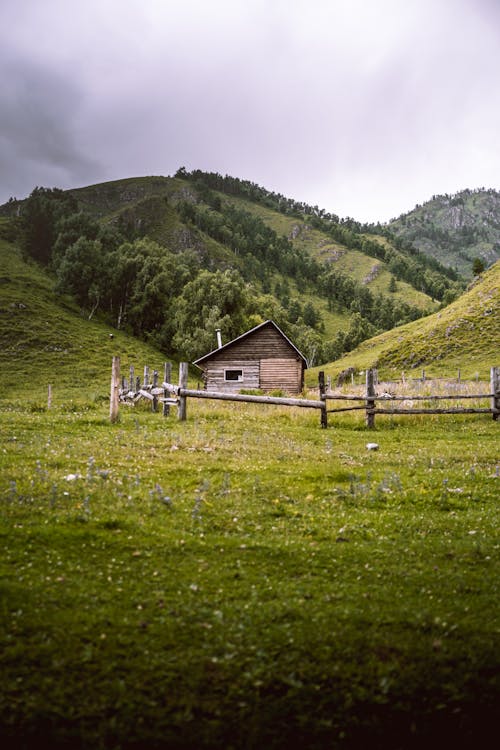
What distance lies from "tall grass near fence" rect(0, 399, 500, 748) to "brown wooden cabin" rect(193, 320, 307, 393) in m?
38.7

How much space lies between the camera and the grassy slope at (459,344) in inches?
2260

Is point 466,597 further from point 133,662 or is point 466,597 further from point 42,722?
point 42,722

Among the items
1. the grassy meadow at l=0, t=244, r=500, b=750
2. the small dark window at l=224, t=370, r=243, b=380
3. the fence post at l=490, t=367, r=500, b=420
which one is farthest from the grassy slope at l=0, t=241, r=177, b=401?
the grassy meadow at l=0, t=244, r=500, b=750

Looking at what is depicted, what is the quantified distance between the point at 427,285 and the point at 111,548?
696ft

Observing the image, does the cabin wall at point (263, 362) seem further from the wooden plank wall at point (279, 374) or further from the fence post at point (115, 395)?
the fence post at point (115, 395)

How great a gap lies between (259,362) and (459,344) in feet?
105

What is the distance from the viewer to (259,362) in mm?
48875

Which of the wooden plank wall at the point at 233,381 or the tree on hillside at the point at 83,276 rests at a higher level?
the tree on hillside at the point at 83,276

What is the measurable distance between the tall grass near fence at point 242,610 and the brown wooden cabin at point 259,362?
1524 inches

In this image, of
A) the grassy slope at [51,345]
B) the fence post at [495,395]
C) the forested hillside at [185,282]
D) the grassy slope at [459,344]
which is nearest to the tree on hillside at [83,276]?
the forested hillside at [185,282]

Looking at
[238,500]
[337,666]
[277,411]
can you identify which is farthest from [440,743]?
[277,411]

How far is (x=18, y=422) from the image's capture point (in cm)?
1645

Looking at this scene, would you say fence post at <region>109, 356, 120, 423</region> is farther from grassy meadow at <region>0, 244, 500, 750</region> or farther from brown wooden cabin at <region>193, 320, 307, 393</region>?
brown wooden cabin at <region>193, 320, 307, 393</region>

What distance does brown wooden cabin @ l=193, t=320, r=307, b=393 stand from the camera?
159ft
